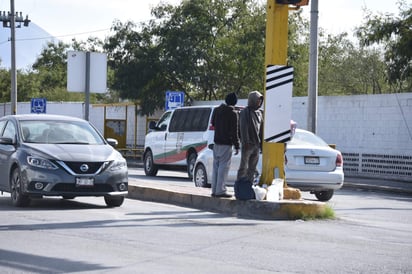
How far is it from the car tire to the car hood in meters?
10.9

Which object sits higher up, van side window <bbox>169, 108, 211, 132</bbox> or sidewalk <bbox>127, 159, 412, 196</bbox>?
van side window <bbox>169, 108, 211, 132</bbox>

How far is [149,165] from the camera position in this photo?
82.5ft

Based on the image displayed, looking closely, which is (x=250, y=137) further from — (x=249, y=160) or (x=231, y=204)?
(x=231, y=204)

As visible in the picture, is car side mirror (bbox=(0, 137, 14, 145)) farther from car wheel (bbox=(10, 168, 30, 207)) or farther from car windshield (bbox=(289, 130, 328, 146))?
car windshield (bbox=(289, 130, 328, 146))

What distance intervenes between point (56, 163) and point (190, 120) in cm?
1031

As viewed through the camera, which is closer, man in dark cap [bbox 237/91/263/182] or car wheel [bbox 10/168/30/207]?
man in dark cap [bbox 237/91/263/182]

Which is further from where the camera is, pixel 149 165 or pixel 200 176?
pixel 149 165

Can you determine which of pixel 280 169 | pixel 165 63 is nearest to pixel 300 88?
pixel 165 63

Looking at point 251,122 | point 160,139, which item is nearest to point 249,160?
point 251,122

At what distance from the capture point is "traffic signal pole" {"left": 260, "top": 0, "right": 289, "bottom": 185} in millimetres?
13484

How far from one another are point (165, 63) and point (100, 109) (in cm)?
723

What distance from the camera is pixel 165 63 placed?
38438 mm

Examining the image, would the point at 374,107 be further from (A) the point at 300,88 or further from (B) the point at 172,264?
(B) the point at 172,264

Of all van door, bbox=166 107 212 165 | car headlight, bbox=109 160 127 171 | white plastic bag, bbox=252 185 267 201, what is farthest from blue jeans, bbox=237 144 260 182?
van door, bbox=166 107 212 165
